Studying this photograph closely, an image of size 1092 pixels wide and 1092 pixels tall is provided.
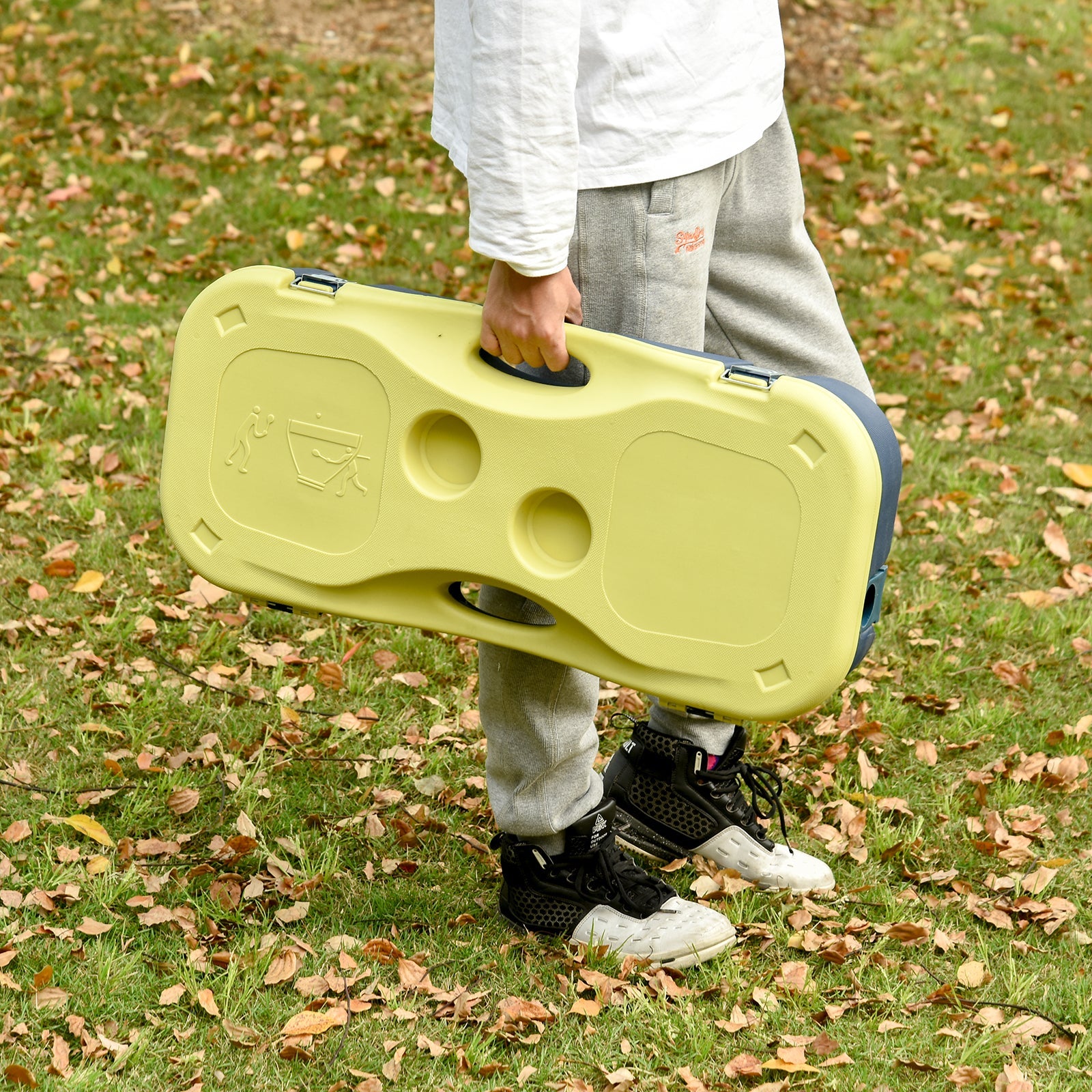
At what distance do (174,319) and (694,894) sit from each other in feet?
11.5

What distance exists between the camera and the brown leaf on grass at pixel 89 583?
345cm

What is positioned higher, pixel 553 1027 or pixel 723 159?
pixel 723 159

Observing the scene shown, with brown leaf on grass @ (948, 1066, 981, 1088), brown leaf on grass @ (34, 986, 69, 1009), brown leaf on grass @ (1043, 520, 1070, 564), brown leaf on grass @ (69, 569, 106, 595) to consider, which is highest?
brown leaf on grass @ (948, 1066, 981, 1088)

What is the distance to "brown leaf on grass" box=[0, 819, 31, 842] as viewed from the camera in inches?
101

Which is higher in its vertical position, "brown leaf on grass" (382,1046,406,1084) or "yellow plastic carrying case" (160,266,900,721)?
"yellow plastic carrying case" (160,266,900,721)

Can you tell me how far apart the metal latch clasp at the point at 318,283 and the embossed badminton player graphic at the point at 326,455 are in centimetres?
20

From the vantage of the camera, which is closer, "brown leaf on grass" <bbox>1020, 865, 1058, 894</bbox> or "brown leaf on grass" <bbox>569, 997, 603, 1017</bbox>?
"brown leaf on grass" <bbox>569, 997, 603, 1017</bbox>

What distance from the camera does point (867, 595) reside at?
1.99 metres

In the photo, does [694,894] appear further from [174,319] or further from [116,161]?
[116,161]

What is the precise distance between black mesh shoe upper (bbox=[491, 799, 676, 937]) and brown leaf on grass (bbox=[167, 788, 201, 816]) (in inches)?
29.5

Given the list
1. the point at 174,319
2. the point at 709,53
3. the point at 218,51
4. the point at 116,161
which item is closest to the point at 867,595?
the point at 709,53

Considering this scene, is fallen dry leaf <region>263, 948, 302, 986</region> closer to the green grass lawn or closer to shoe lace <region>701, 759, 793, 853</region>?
the green grass lawn

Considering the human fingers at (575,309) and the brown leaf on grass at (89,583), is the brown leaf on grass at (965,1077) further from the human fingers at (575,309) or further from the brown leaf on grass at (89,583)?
the brown leaf on grass at (89,583)

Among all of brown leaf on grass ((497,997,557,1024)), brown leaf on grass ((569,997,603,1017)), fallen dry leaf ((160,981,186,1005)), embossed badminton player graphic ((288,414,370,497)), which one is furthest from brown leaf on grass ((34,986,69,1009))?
embossed badminton player graphic ((288,414,370,497))
